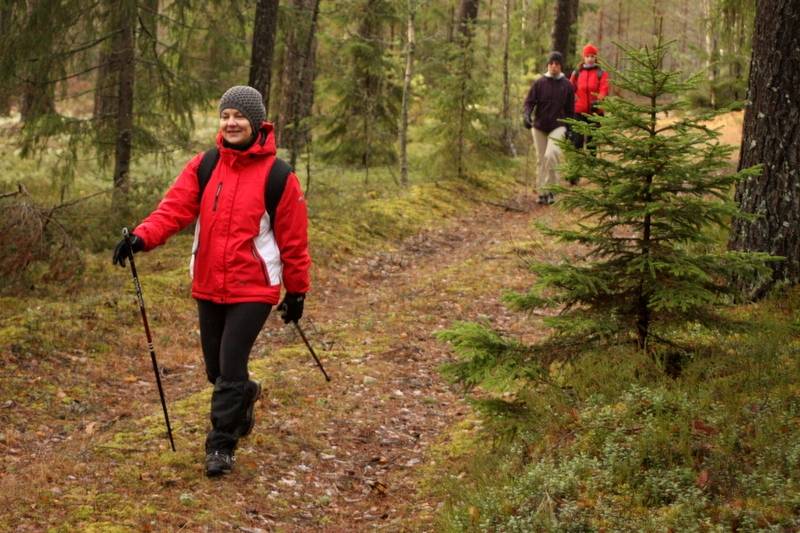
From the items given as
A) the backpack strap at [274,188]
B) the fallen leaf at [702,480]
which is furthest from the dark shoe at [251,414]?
the fallen leaf at [702,480]

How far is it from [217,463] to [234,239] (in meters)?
1.63

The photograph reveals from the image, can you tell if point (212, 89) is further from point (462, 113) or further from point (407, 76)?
point (462, 113)

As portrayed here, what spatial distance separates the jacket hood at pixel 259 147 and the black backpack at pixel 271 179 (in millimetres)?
116

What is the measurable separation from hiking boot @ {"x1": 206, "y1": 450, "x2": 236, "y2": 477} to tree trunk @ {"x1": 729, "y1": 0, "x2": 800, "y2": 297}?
4680 millimetres

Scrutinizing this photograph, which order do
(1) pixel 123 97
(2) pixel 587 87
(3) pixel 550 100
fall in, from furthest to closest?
(2) pixel 587 87 < (3) pixel 550 100 < (1) pixel 123 97

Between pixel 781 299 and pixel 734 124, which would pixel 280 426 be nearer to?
pixel 781 299

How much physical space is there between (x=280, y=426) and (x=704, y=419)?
142 inches

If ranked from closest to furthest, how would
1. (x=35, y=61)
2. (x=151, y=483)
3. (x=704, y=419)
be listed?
(x=704, y=419), (x=151, y=483), (x=35, y=61)

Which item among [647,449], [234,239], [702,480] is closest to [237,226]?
[234,239]

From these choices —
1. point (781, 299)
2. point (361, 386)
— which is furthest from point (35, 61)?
point (781, 299)

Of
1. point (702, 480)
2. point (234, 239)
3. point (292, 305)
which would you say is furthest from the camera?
point (292, 305)

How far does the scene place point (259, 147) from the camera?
6.05 metres

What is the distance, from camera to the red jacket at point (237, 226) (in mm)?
5973

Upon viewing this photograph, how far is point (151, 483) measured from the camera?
19.1 feet
